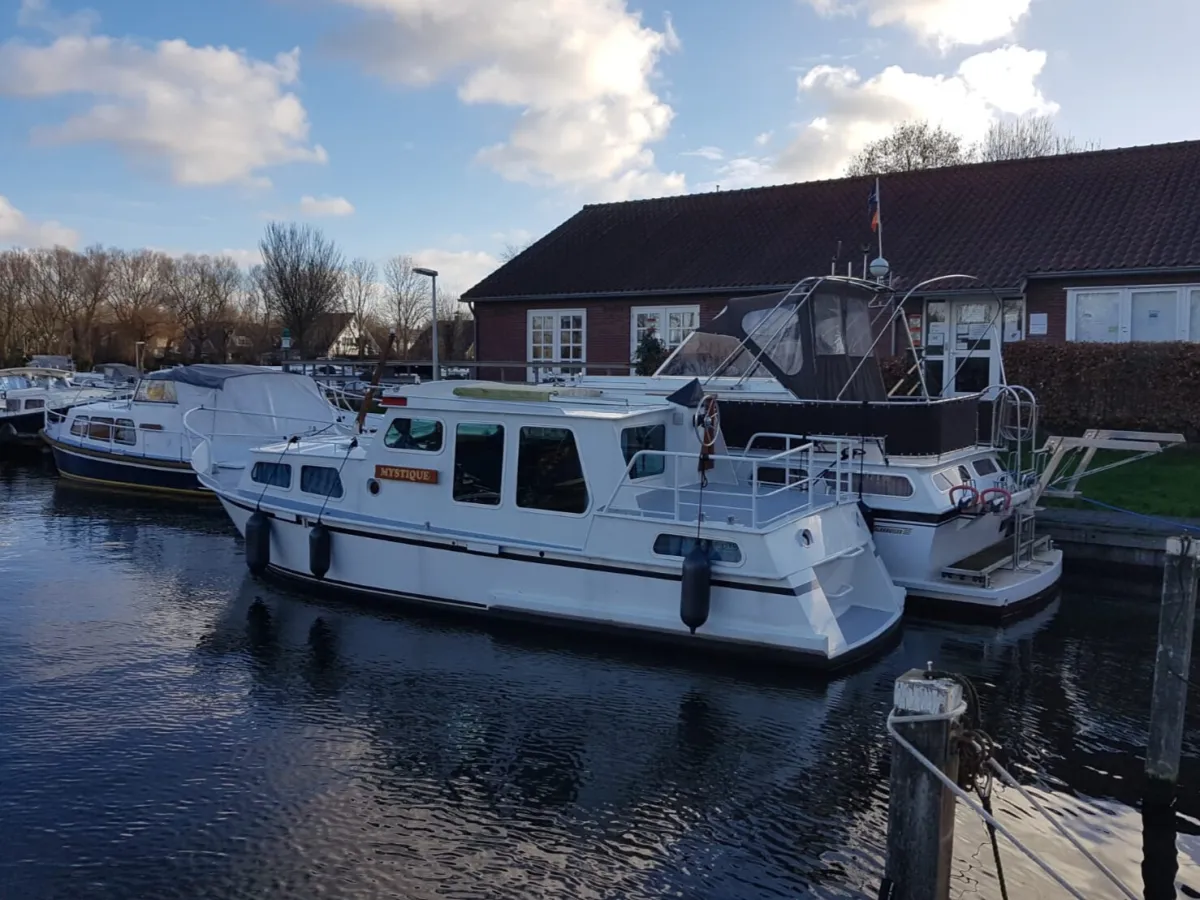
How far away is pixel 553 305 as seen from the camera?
28281 millimetres

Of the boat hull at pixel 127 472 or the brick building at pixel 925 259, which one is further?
the boat hull at pixel 127 472

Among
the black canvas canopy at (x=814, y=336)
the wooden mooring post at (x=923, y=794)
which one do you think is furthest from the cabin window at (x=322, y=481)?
the wooden mooring post at (x=923, y=794)

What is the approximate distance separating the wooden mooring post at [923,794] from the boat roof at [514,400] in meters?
6.31

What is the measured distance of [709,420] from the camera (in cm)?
1125

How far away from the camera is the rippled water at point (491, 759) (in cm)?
648

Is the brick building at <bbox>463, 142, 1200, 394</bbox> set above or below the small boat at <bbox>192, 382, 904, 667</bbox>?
above

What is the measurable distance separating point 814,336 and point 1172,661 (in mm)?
7114

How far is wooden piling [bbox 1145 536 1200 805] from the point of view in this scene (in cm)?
675

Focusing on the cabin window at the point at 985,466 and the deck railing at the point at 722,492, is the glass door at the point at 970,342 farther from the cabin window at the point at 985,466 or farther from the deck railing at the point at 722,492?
the deck railing at the point at 722,492

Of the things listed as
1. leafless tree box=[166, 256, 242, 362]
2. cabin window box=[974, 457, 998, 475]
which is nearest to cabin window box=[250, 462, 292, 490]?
cabin window box=[974, 457, 998, 475]

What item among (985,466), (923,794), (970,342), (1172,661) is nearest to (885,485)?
(985,466)

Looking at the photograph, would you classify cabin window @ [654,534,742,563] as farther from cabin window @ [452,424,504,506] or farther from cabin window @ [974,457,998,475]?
cabin window @ [974,457,998,475]

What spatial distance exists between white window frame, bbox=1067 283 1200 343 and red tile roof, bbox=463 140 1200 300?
474 millimetres

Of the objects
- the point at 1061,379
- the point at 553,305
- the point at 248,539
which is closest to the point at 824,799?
the point at 248,539
